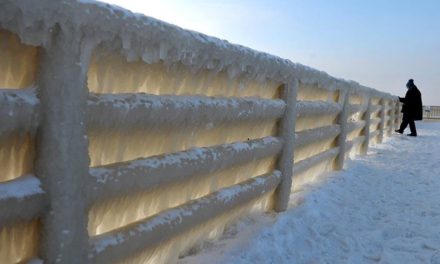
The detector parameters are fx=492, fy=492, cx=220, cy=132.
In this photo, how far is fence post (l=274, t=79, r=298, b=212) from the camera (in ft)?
13.8

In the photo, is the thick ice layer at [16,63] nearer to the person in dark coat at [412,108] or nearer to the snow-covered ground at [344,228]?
the snow-covered ground at [344,228]

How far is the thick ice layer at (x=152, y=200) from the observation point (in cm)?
212

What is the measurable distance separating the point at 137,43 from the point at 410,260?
8.49 ft

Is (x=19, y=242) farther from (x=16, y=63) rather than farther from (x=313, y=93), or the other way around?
(x=313, y=93)

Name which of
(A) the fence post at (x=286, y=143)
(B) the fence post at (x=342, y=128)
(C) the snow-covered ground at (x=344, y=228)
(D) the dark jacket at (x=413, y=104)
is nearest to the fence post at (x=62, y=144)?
(C) the snow-covered ground at (x=344, y=228)

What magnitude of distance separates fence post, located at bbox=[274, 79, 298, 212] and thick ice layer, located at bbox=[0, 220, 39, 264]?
269 centimetres

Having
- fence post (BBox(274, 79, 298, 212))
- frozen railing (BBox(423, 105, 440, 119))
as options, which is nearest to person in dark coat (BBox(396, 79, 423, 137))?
fence post (BBox(274, 79, 298, 212))

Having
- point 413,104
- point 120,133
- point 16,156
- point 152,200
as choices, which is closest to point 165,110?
point 120,133

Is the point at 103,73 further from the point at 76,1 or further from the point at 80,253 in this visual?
the point at 80,253

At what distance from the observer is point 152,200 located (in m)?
2.47

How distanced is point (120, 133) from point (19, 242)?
63cm

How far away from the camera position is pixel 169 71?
2.51 metres

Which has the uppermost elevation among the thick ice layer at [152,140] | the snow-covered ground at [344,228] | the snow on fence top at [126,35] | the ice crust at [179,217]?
the snow on fence top at [126,35]

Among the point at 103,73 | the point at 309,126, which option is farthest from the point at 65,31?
the point at 309,126
